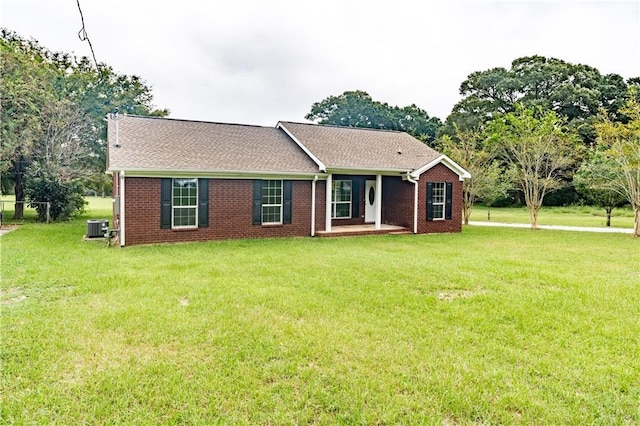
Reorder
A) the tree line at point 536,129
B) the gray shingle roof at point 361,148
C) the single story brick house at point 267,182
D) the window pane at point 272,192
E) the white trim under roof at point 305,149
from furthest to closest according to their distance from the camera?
the tree line at point 536,129 < the gray shingle roof at point 361,148 < the white trim under roof at point 305,149 < the window pane at point 272,192 < the single story brick house at point 267,182

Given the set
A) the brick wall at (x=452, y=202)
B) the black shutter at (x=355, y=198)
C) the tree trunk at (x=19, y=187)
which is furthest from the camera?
the tree trunk at (x=19, y=187)

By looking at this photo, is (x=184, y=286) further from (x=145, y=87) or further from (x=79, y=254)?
(x=145, y=87)

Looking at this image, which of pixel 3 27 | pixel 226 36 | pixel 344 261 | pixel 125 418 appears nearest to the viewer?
pixel 125 418

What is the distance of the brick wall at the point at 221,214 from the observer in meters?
11.2

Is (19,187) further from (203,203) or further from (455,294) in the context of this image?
(455,294)

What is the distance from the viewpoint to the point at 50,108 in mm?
16594

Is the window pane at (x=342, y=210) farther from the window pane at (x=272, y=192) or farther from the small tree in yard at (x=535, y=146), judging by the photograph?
the small tree in yard at (x=535, y=146)

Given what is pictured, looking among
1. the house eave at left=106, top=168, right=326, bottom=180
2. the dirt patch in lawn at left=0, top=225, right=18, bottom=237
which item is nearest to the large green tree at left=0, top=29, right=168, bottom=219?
the dirt patch in lawn at left=0, top=225, right=18, bottom=237

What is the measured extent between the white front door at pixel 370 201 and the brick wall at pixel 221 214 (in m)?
2.98

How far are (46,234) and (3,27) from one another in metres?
12.4

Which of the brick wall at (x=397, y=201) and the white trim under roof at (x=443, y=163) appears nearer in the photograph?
the white trim under roof at (x=443, y=163)

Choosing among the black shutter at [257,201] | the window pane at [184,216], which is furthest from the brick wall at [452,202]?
the window pane at [184,216]

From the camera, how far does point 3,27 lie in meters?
18.6

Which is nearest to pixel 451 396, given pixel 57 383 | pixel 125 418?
pixel 125 418
